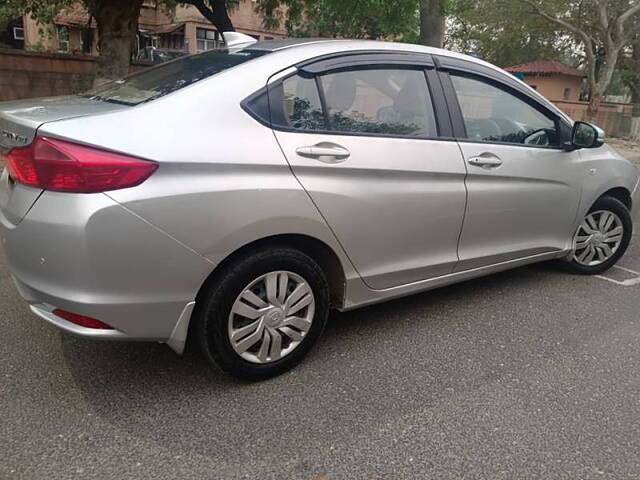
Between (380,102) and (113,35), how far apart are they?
27.3 feet

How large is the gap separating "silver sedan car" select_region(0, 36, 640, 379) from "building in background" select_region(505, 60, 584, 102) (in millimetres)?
33705

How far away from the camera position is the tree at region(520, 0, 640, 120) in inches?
778

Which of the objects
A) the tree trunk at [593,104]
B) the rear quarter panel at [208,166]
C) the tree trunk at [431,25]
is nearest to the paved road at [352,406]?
the rear quarter panel at [208,166]

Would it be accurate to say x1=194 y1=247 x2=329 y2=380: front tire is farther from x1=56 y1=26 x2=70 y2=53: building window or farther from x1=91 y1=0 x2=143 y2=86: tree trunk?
x1=56 y1=26 x2=70 y2=53: building window

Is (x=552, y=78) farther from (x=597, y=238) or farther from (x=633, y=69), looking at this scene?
(x=597, y=238)

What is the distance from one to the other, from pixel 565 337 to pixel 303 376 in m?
1.73


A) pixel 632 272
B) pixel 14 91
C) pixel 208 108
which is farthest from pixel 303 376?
pixel 14 91

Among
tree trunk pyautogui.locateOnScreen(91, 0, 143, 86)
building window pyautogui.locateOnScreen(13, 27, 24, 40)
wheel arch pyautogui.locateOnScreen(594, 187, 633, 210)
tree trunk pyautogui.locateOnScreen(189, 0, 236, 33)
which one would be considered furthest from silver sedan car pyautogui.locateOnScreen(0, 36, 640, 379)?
building window pyautogui.locateOnScreen(13, 27, 24, 40)

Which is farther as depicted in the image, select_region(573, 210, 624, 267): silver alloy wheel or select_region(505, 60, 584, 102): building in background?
select_region(505, 60, 584, 102): building in background

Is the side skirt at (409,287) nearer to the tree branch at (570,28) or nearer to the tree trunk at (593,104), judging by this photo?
the tree branch at (570,28)

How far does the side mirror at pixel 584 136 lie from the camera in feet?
12.6

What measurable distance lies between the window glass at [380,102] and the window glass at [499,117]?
0.31 meters

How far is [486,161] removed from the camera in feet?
10.9

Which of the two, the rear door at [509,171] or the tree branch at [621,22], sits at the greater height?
the tree branch at [621,22]
